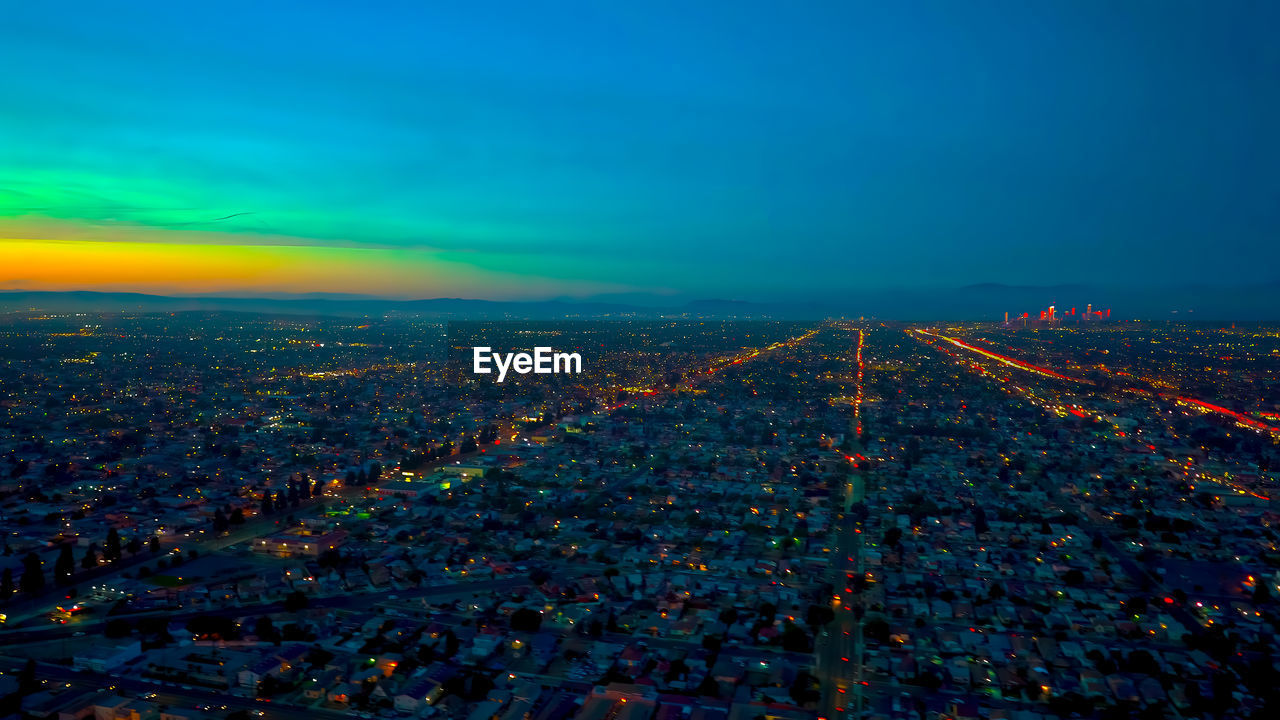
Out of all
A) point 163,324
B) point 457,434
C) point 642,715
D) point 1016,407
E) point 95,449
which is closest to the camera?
point 642,715

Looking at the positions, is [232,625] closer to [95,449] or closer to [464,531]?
[464,531]

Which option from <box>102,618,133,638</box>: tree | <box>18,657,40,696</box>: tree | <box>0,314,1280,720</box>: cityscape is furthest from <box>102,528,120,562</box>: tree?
<box>18,657,40,696</box>: tree

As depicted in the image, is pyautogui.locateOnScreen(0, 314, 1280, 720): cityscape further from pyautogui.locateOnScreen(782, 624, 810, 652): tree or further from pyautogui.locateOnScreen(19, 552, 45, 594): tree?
pyautogui.locateOnScreen(19, 552, 45, 594): tree

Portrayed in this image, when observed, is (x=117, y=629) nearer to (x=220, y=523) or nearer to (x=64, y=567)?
(x=64, y=567)

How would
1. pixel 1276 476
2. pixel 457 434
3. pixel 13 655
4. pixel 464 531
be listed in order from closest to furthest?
pixel 13 655 < pixel 464 531 < pixel 1276 476 < pixel 457 434

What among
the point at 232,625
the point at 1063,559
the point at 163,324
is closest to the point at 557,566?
the point at 232,625

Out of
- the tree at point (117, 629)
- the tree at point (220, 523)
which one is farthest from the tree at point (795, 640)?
the tree at point (220, 523)

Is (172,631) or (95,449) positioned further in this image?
(95,449)

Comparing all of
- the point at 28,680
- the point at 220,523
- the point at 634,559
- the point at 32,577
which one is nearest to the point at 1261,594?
the point at 634,559
